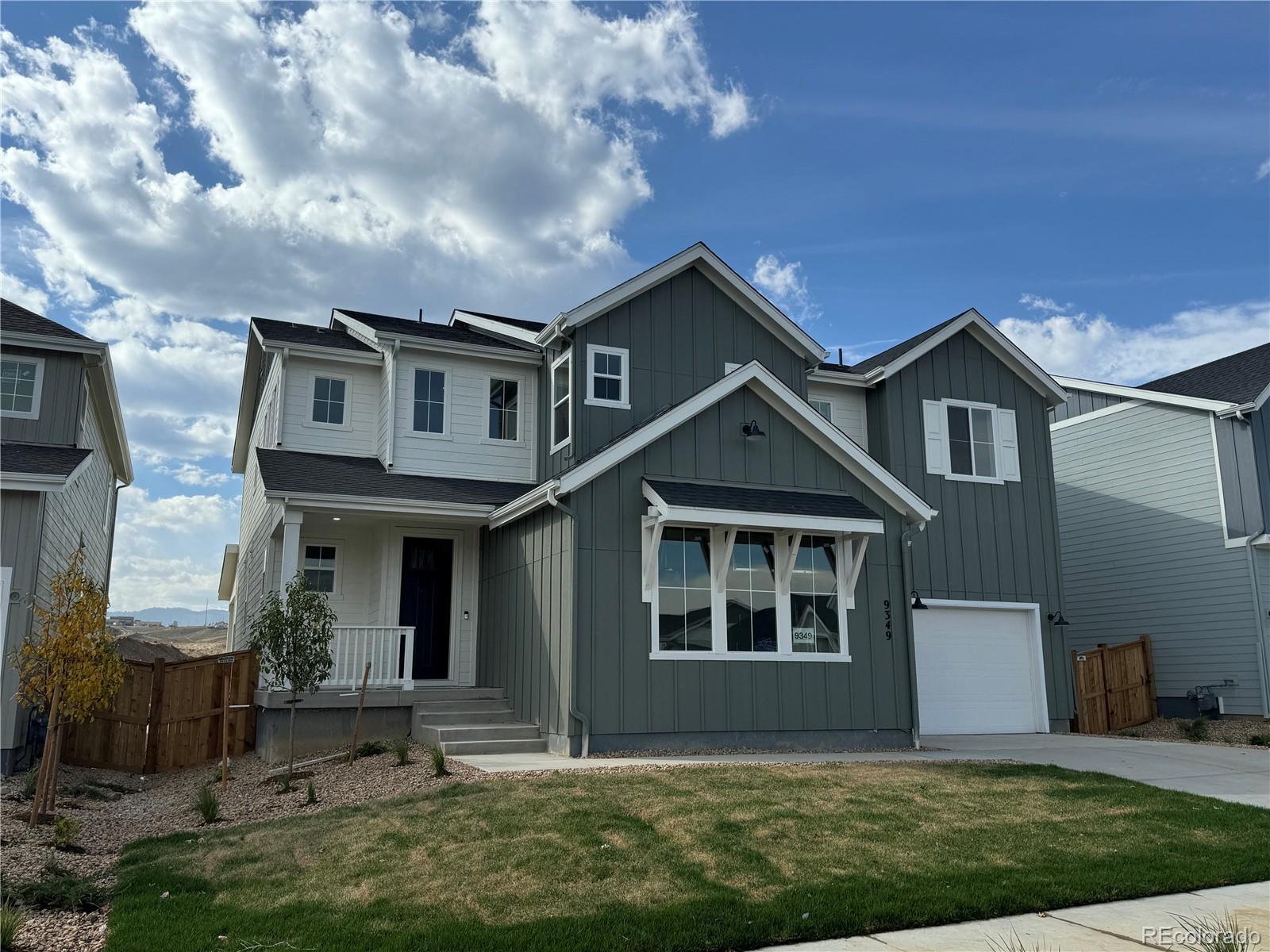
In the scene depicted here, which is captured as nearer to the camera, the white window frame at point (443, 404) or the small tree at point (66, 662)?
the small tree at point (66, 662)

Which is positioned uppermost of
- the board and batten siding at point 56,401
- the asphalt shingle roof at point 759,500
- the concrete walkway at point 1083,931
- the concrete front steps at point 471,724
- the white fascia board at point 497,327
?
the white fascia board at point 497,327

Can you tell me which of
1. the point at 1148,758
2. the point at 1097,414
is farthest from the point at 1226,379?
the point at 1148,758

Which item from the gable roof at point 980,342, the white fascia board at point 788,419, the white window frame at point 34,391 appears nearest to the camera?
the white fascia board at point 788,419

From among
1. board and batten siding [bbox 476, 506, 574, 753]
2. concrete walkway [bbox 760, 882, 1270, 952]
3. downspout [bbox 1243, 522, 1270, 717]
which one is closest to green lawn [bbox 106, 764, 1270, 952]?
concrete walkway [bbox 760, 882, 1270, 952]

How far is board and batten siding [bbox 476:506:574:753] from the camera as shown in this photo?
11.7 m

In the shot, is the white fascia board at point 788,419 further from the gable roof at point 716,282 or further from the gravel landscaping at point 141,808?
the gravel landscaping at point 141,808

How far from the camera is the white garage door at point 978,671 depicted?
15758 mm

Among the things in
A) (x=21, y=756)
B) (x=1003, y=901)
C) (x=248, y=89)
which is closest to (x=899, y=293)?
(x=248, y=89)

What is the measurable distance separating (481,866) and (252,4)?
997cm

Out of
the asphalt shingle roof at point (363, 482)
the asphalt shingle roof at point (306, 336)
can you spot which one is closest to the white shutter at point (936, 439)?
the asphalt shingle roof at point (363, 482)

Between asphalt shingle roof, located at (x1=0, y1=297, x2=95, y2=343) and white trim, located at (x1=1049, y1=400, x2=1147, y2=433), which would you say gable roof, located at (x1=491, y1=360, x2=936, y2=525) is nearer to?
asphalt shingle roof, located at (x1=0, y1=297, x2=95, y2=343)

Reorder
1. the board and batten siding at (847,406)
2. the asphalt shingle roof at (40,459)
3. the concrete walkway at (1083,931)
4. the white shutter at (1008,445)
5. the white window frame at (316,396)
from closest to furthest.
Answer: the concrete walkway at (1083,931) → the asphalt shingle roof at (40,459) → the white window frame at (316,396) → the white shutter at (1008,445) → the board and batten siding at (847,406)

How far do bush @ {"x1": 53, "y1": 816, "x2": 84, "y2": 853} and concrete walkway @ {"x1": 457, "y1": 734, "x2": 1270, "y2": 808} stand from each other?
3683 millimetres

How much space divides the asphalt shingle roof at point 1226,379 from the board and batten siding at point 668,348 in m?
8.54
